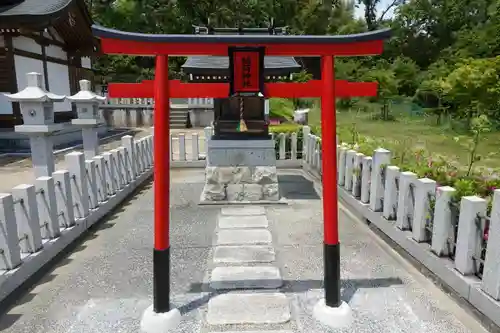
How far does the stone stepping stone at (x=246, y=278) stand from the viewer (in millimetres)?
4188

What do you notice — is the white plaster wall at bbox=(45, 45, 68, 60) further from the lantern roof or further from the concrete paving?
the concrete paving

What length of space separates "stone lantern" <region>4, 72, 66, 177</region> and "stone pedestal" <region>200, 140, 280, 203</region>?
9.99 feet

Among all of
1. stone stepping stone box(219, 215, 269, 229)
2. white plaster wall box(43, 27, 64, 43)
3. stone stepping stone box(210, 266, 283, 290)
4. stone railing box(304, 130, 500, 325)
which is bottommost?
stone stepping stone box(210, 266, 283, 290)

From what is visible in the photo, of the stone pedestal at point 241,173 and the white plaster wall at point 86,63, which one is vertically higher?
the white plaster wall at point 86,63

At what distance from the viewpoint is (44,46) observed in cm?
1603

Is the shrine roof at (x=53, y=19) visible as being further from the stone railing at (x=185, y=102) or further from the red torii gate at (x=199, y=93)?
the red torii gate at (x=199, y=93)

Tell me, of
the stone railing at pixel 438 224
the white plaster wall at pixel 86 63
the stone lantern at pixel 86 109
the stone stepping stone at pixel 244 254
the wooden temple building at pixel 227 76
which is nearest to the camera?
the stone railing at pixel 438 224

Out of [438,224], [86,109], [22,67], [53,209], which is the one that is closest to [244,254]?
[438,224]

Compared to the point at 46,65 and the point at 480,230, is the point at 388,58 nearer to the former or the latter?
the point at 46,65

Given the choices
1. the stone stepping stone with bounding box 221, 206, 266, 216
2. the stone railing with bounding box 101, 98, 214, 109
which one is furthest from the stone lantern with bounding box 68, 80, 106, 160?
the stone railing with bounding box 101, 98, 214, 109

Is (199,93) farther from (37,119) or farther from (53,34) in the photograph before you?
(53,34)

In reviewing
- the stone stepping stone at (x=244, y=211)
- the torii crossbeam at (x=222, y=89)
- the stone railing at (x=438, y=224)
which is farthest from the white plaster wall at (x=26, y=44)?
the stone railing at (x=438, y=224)

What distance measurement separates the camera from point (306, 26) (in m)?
37.6

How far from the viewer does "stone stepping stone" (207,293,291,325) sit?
3549 millimetres
